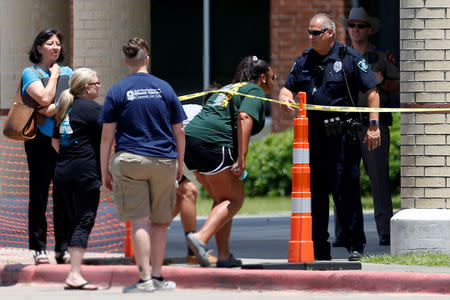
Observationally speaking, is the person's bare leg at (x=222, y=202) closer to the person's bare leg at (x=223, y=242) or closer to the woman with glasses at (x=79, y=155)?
the person's bare leg at (x=223, y=242)

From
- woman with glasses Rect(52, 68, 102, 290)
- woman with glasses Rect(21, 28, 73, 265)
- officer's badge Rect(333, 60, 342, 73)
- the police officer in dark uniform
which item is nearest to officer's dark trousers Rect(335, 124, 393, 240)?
the police officer in dark uniform

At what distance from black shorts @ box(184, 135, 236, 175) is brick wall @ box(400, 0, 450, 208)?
199 centimetres

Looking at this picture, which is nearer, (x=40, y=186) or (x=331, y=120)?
(x=40, y=186)

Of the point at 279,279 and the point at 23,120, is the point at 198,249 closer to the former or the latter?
the point at 279,279

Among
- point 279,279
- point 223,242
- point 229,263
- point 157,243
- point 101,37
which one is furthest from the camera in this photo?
point 101,37

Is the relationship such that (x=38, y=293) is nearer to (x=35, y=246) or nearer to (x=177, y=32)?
(x=35, y=246)

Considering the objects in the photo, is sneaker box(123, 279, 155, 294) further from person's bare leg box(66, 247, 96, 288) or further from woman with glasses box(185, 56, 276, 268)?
woman with glasses box(185, 56, 276, 268)

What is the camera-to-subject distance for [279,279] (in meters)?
9.16

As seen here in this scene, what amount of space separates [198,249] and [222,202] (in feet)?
1.76

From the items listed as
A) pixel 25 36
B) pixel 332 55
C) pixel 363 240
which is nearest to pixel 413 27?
pixel 332 55

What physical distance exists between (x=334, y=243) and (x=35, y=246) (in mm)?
3173

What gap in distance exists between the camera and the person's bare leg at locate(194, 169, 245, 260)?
9757 millimetres

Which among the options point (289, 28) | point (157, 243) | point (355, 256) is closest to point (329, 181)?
point (355, 256)

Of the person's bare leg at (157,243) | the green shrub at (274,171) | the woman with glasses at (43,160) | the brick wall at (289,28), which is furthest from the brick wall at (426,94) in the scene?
the brick wall at (289,28)
